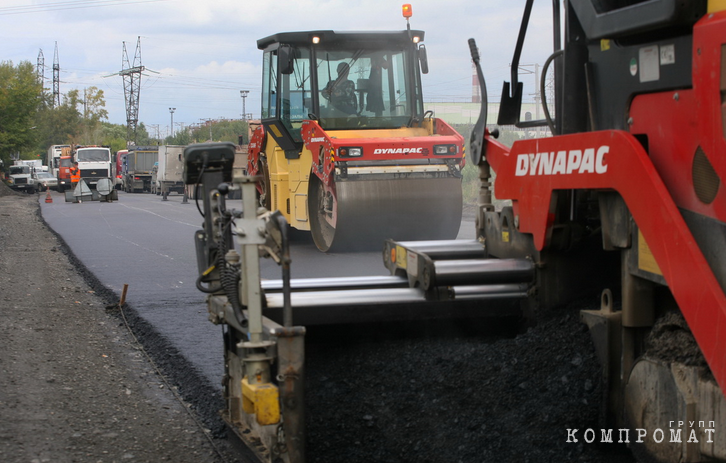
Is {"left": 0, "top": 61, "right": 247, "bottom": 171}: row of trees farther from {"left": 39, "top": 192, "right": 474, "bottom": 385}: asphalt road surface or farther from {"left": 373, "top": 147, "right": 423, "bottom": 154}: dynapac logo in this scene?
{"left": 373, "top": 147, "right": 423, "bottom": 154}: dynapac logo

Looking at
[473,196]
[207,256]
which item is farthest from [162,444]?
[473,196]

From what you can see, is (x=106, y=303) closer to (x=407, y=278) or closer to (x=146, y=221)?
(x=407, y=278)

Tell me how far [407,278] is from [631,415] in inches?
73.1

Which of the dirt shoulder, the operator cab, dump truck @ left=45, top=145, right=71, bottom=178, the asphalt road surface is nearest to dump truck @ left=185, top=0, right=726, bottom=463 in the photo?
the dirt shoulder

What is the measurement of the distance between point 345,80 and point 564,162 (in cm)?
905

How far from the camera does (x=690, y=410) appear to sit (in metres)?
2.64

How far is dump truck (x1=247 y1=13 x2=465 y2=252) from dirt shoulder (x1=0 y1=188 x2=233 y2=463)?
373 centimetres

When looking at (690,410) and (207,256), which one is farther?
(207,256)

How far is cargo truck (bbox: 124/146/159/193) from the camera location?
48594 millimetres

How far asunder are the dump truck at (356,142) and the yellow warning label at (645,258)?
7952 millimetres

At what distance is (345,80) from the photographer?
12016 mm

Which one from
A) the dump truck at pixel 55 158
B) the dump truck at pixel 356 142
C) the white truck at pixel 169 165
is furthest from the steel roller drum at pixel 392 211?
the dump truck at pixel 55 158

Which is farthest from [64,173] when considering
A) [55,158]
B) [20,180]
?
[55,158]

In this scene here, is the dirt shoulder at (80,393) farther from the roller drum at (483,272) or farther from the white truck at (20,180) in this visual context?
the white truck at (20,180)
